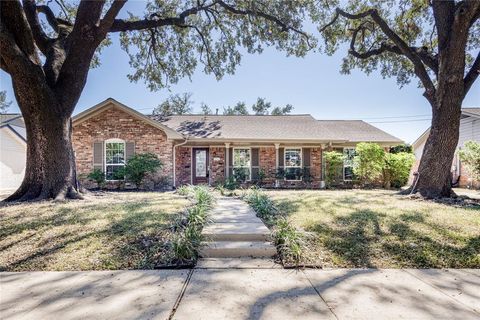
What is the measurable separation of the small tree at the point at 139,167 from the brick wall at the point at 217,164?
287cm

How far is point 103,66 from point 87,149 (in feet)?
13.5

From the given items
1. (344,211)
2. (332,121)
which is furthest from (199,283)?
(332,121)

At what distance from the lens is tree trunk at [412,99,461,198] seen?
802 centimetres

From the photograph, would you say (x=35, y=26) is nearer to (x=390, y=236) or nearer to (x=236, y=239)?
(x=236, y=239)

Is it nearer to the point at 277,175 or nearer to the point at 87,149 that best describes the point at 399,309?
the point at 277,175

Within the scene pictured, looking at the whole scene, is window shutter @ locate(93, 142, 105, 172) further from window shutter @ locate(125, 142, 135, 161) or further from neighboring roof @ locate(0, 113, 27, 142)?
neighboring roof @ locate(0, 113, 27, 142)

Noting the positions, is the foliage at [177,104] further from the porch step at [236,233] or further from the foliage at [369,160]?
the porch step at [236,233]

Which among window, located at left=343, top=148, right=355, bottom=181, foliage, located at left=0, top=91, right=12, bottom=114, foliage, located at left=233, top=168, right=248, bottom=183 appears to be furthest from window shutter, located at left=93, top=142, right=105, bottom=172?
foliage, located at left=0, top=91, right=12, bottom=114

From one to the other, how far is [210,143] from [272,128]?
12.3 ft

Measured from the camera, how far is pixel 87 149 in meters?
13.1

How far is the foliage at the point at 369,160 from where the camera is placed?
13320 mm

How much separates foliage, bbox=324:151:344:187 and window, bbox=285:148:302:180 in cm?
139

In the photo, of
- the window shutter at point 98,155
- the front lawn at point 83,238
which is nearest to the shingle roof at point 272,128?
the window shutter at point 98,155

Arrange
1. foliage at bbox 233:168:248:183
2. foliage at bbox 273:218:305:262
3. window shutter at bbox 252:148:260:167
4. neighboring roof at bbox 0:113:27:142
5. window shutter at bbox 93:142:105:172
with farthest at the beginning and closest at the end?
neighboring roof at bbox 0:113:27:142, window shutter at bbox 252:148:260:167, foliage at bbox 233:168:248:183, window shutter at bbox 93:142:105:172, foliage at bbox 273:218:305:262
